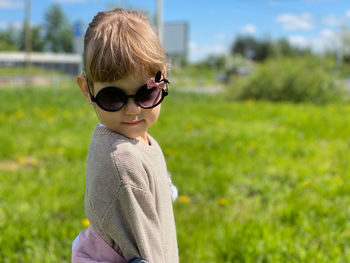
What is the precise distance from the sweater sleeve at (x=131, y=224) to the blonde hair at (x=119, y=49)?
1.17ft

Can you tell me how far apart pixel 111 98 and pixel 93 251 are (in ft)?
1.72

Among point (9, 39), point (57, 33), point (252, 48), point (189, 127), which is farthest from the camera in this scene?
point (252, 48)

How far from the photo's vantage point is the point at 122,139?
1.17m

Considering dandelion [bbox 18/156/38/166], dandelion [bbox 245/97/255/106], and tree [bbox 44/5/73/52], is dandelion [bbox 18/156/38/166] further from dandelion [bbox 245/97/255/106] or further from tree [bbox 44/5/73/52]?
tree [bbox 44/5/73/52]

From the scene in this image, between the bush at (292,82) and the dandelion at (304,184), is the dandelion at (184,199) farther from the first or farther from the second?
the bush at (292,82)

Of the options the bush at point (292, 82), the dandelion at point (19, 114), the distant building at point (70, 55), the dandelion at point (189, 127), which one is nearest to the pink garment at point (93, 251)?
the dandelion at point (189, 127)

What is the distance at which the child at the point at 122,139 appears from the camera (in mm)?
1091

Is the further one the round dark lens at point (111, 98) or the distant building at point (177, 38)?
the distant building at point (177, 38)

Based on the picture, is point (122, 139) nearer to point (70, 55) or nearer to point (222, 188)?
point (222, 188)

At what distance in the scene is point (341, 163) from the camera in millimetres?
A: 3859

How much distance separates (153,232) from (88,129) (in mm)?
4790

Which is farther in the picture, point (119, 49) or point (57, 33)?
point (57, 33)

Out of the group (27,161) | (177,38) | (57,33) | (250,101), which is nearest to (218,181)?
(27,161)

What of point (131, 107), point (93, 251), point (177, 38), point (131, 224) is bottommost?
point (93, 251)
